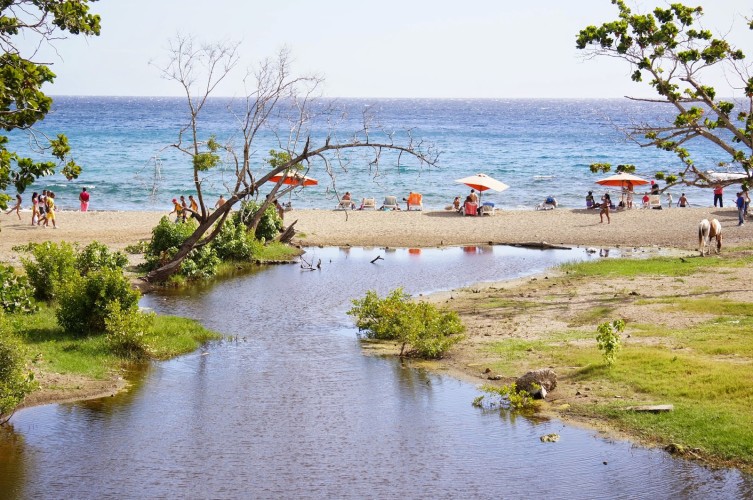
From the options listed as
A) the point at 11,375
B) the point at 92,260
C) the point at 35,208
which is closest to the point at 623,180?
the point at 35,208

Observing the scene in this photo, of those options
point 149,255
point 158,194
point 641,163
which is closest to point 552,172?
point 641,163

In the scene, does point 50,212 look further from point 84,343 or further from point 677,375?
point 677,375

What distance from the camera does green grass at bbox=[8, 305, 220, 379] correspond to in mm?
18562

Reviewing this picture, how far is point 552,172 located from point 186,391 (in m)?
66.9

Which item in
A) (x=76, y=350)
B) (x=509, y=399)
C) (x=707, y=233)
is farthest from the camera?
(x=707, y=233)

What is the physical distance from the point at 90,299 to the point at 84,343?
1094mm

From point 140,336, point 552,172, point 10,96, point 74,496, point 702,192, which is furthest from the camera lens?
point 552,172

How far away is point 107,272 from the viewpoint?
20422 millimetres

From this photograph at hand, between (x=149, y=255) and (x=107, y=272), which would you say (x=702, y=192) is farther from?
(x=107, y=272)

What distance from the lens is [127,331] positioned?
64.5 ft

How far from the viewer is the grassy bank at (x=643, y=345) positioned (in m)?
15.4

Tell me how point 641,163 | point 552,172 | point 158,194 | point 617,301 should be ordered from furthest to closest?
point 641,163 → point 552,172 → point 158,194 → point 617,301

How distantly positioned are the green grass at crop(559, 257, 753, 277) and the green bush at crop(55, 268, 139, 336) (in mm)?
16001

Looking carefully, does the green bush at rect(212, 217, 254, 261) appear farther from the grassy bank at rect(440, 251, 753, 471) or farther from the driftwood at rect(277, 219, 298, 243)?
the grassy bank at rect(440, 251, 753, 471)
